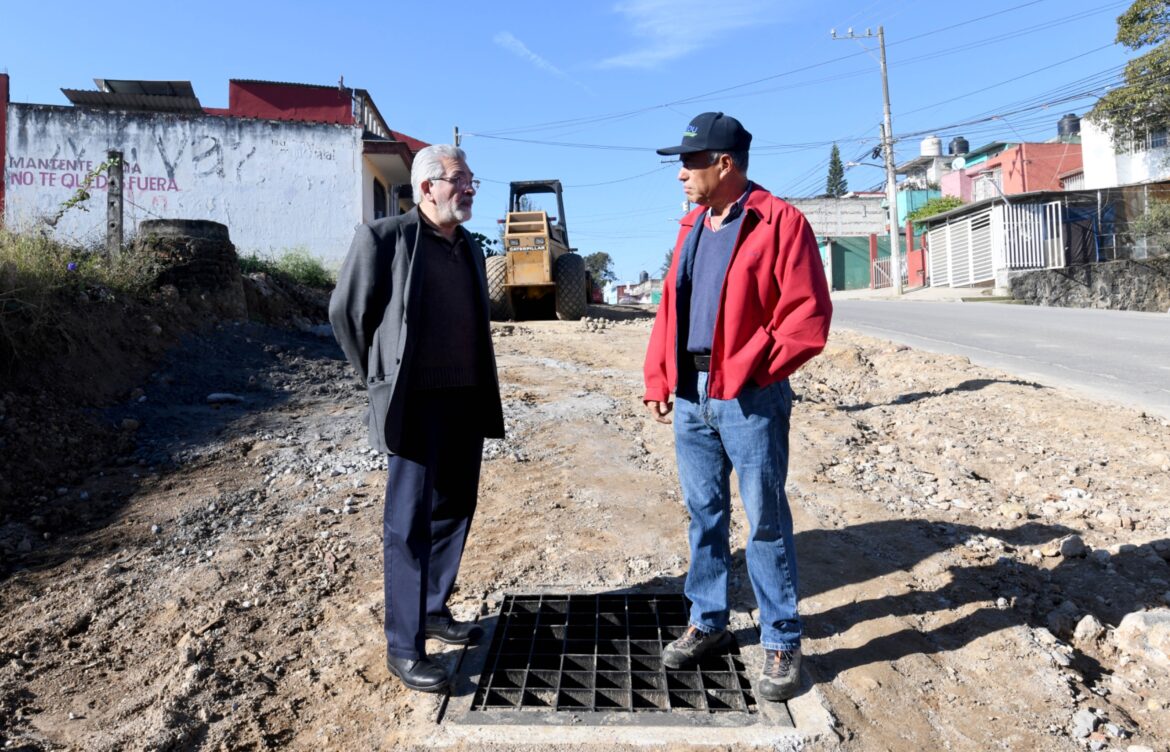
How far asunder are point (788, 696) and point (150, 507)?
12.4 feet

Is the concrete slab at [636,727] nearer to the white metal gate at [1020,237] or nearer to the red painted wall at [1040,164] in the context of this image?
the white metal gate at [1020,237]

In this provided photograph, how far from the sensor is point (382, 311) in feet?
9.43

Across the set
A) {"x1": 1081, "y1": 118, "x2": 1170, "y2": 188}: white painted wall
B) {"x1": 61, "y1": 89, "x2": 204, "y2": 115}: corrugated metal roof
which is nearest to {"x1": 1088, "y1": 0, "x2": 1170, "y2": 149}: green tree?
{"x1": 1081, "y1": 118, "x2": 1170, "y2": 188}: white painted wall

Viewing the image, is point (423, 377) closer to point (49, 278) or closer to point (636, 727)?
point (636, 727)

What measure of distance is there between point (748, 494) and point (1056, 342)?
34.2 feet

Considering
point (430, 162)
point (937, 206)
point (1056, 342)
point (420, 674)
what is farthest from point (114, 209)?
point (937, 206)

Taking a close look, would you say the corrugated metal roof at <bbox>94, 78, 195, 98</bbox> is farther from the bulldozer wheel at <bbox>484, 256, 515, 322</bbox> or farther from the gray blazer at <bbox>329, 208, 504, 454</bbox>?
the gray blazer at <bbox>329, 208, 504, 454</bbox>

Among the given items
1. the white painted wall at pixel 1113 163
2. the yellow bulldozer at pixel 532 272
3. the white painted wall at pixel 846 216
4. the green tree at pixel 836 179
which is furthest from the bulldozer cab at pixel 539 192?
the green tree at pixel 836 179

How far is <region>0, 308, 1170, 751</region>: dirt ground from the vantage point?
8.74 ft

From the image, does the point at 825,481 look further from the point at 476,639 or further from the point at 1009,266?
the point at 1009,266

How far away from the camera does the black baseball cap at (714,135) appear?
2.73m

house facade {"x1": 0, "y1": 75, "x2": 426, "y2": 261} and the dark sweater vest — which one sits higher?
house facade {"x1": 0, "y1": 75, "x2": 426, "y2": 261}

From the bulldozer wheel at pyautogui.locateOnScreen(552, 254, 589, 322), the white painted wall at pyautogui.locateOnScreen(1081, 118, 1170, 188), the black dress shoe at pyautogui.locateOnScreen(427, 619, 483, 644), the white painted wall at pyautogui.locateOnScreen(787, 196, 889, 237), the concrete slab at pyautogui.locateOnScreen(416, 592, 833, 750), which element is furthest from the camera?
the white painted wall at pyautogui.locateOnScreen(787, 196, 889, 237)

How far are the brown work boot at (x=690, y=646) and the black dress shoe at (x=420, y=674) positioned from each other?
75 centimetres
